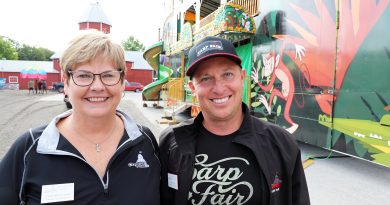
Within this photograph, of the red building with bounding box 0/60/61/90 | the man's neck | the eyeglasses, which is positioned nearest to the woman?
the eyeglasses

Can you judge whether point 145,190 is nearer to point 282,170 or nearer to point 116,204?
point 116,204

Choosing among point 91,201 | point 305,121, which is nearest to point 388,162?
point 305,121

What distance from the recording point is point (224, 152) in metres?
2.02

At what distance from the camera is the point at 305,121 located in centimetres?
625

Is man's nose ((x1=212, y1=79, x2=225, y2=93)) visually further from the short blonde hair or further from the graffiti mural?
the graffiti mural

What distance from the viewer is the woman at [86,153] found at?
68.9 inches

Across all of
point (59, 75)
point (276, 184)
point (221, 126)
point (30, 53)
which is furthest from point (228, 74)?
point (30, 53)

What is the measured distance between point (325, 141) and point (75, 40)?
5011 millimetres

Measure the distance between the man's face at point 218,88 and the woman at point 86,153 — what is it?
50cm

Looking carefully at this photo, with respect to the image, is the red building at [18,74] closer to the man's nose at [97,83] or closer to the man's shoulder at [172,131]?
the man's shoulder at [172,131]

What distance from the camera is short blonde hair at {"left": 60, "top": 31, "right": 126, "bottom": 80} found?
1820 millimetres

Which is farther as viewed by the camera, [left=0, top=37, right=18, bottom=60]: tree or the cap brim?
[left=0, top=37, right=18, bottom=60]: tree

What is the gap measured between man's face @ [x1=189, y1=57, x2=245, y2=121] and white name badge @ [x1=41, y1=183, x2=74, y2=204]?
3.19 feet

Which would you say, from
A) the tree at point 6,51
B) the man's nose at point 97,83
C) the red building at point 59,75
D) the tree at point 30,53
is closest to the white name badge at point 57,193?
the man's nose at point 97,83
